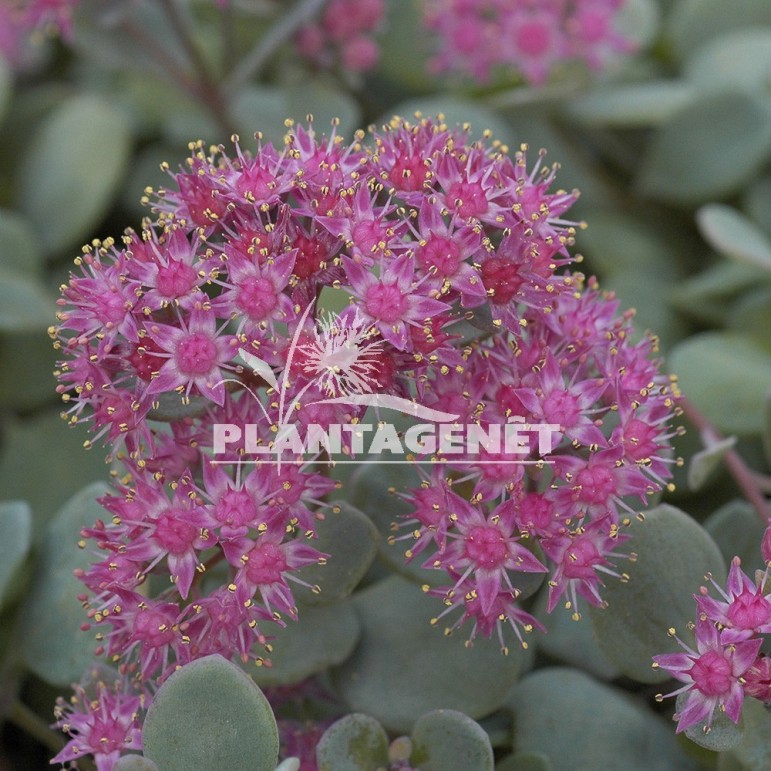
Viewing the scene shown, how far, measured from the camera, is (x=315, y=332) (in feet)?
3.01

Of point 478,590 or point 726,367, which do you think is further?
point 726,367

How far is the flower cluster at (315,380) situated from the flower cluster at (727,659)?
102 millimetres

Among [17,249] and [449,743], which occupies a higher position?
[17,249]

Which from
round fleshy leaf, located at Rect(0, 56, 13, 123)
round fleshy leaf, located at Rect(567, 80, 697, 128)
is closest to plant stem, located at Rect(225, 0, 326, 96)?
round fleshy leaf, located at Rect(0, 56, 13, 123)

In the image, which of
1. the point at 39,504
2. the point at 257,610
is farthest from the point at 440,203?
the point at 39,504

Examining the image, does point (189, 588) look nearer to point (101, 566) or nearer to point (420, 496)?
point (101, 566)

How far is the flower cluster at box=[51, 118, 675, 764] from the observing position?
925 mm

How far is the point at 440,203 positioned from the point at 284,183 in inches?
5.8

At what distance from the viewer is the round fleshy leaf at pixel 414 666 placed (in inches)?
43.1

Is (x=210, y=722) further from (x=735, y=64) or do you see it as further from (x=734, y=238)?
(x=735, y=64)

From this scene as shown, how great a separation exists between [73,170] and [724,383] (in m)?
1.19

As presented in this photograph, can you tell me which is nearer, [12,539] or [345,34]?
[12,539]

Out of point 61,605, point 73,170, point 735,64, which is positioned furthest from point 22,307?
point 735,64

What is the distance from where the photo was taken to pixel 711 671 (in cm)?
92
